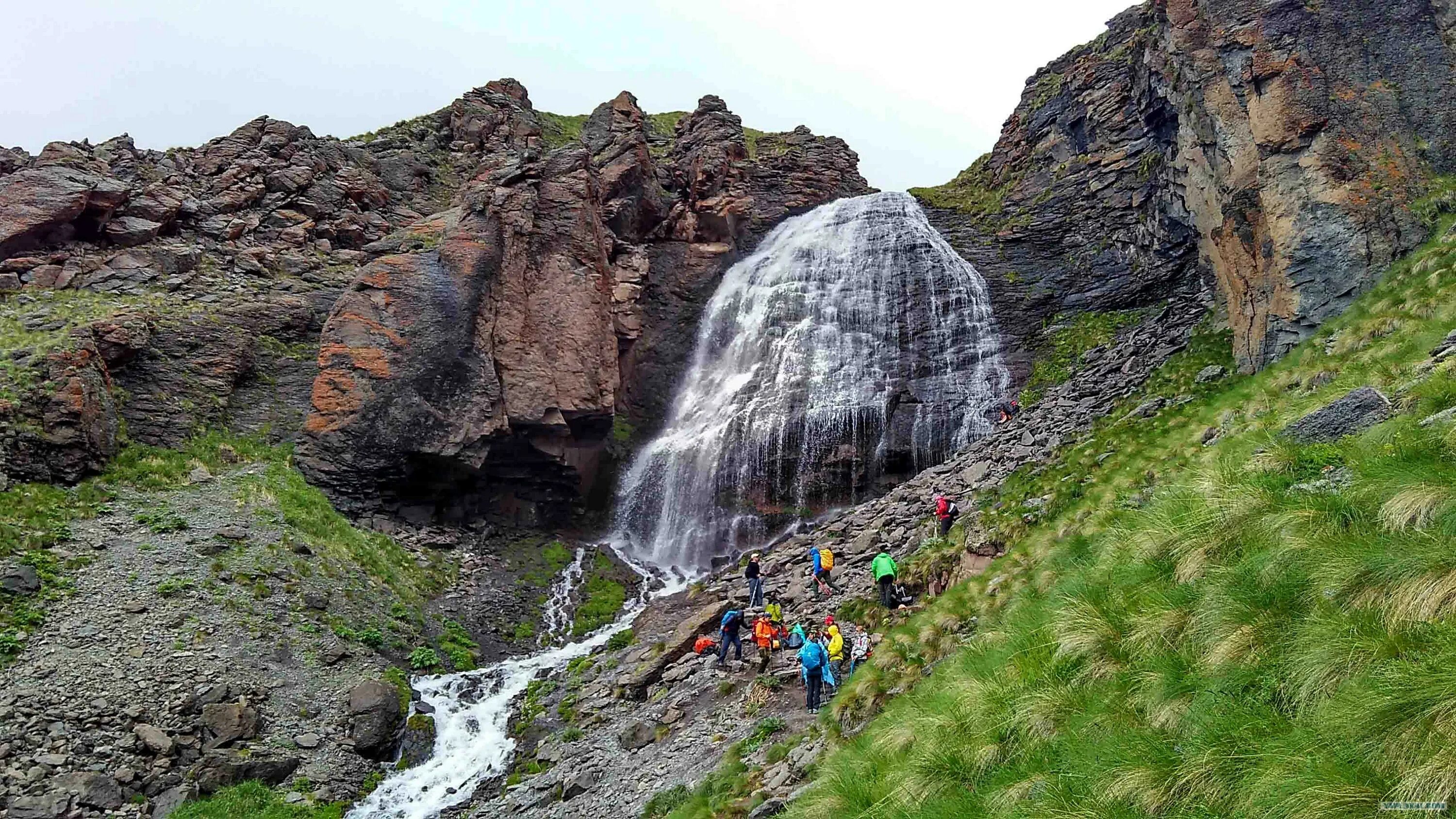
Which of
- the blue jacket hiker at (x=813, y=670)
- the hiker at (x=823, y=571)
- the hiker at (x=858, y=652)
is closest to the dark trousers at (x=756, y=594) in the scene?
the hiker at (x=823, y=571)

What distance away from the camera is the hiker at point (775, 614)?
18.6m

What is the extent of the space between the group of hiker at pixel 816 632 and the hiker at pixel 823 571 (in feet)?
0.04

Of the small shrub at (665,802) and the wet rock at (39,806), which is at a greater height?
the wet rock at (39,806)

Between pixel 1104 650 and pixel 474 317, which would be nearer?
pixel 1104 650

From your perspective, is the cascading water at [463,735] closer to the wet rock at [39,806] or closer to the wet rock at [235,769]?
the wet rock at [235,769]

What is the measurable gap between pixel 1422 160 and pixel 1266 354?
6.09 m

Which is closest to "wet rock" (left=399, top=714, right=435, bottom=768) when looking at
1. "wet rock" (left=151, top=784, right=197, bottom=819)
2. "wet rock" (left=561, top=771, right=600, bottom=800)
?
"wet rock" (left=151, top=784, right=197, bottom=819)

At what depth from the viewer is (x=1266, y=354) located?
21.2m

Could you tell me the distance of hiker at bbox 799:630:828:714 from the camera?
44.5 ft

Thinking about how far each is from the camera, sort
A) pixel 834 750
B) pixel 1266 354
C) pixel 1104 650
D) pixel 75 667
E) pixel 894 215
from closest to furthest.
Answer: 1. pixel 1104 650
2. pixel 834 750
3. pixel 75 667
4. pixel 1266 354
5. pixel 894 215

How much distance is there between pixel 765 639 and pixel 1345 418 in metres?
12.1

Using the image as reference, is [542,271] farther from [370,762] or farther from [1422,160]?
[1422,160]

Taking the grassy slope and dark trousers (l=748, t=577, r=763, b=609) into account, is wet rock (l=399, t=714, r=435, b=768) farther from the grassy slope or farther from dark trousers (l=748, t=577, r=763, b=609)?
the grassy slope

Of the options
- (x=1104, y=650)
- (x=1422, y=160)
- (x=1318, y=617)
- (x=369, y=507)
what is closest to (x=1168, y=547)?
(x=1104, y=650)
